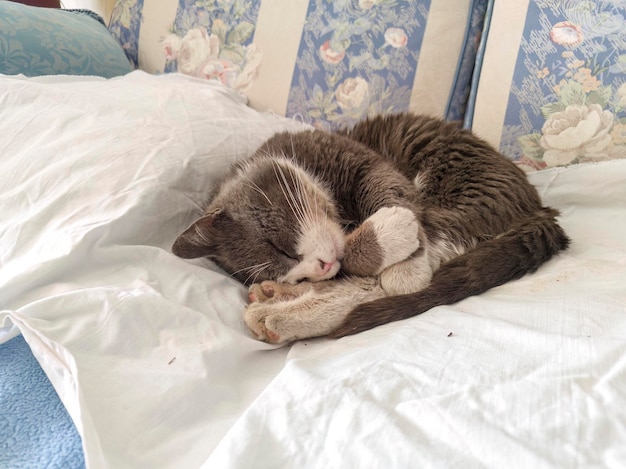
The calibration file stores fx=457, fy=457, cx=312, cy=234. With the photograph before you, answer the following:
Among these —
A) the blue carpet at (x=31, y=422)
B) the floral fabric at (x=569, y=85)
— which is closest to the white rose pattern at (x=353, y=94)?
the floral fabric at (x=569, y=85)

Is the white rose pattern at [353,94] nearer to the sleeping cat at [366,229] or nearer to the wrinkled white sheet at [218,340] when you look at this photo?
the sleeping cat at [366,229]

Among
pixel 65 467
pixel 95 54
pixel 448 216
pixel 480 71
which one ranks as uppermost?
pixel 480 71

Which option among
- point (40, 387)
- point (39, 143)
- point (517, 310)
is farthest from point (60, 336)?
point (517, 310)

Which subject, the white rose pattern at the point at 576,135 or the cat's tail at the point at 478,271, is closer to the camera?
the cat's tail at the point at 478,271

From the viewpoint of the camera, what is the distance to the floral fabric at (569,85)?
4.24ft

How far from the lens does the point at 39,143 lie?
3.79 feet

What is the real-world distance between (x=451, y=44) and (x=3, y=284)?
1444mm

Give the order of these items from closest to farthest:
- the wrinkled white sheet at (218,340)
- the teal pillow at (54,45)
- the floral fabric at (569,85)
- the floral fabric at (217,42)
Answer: the wrinkled white sheet at (218,340) → the floral fabric at (569,85) → the teal pillow at (54,45) → the floral fabric at (217,42)

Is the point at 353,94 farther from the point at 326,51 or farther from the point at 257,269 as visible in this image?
the point at 257,269

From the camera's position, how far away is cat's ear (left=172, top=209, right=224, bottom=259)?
3.39 ft

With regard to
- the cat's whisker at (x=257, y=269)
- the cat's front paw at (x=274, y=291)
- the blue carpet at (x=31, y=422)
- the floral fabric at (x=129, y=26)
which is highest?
the floral fabric at (x=129, y=26)

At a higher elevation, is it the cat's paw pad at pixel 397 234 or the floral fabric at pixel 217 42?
the floral fabric at pixel 217 42

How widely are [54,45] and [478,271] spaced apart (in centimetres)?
155

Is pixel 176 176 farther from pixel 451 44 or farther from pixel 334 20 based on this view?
pixel 451 44
